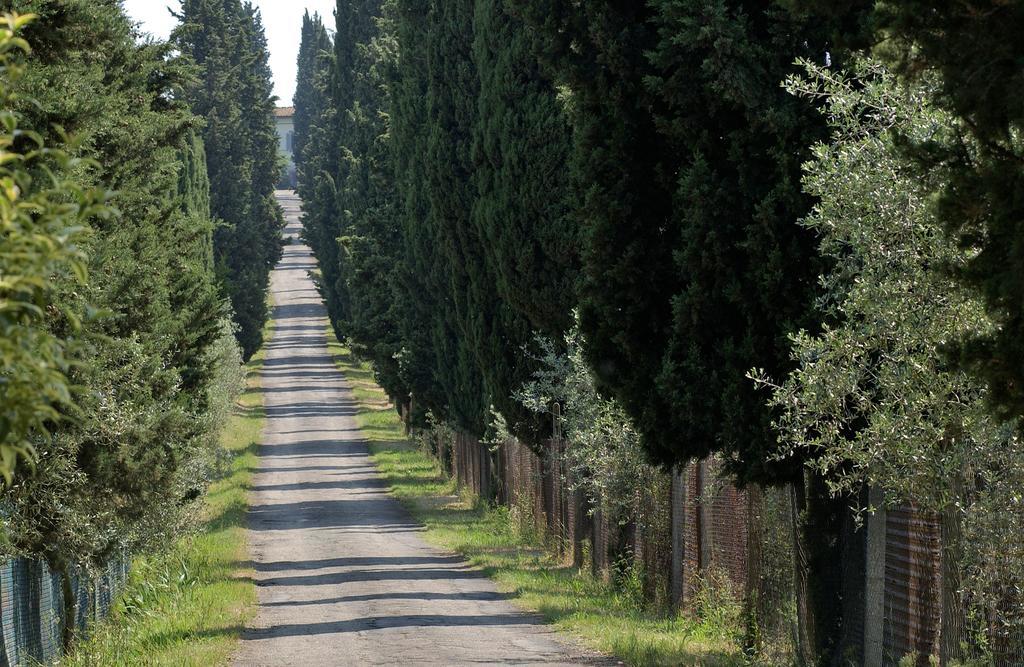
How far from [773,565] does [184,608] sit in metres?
8.61

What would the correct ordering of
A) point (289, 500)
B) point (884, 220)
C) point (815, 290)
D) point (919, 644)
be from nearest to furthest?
point (884, 220) < point (919, 644) < point (815, 290) < point (289, 500)

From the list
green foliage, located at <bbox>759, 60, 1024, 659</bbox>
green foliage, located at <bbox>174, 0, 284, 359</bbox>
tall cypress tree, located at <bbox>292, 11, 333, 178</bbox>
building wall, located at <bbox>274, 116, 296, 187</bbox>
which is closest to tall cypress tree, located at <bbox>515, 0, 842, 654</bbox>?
green foliage, located at <bbox>759, 60, 1024, 659</bbox>

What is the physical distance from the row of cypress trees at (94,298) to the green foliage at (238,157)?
32.9 metres

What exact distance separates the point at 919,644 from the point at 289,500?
95.4 feet

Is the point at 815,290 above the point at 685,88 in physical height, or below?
below

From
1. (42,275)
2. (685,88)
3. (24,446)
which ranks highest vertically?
(685,88)

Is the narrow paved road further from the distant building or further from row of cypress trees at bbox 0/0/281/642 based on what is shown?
the distant building

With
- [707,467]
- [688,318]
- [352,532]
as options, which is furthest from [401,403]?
[688,318]

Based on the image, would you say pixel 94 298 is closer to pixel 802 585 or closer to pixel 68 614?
pixel 68 614

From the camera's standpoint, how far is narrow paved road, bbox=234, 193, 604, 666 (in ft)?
48.0

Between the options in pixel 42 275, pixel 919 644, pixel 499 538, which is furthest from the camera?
pixel 499 538

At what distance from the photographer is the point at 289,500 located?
37.2m

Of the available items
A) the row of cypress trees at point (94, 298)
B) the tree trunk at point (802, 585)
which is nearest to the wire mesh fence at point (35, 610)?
the row of cypress trees at point (94, 298)

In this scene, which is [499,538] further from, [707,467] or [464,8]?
[707,467]
